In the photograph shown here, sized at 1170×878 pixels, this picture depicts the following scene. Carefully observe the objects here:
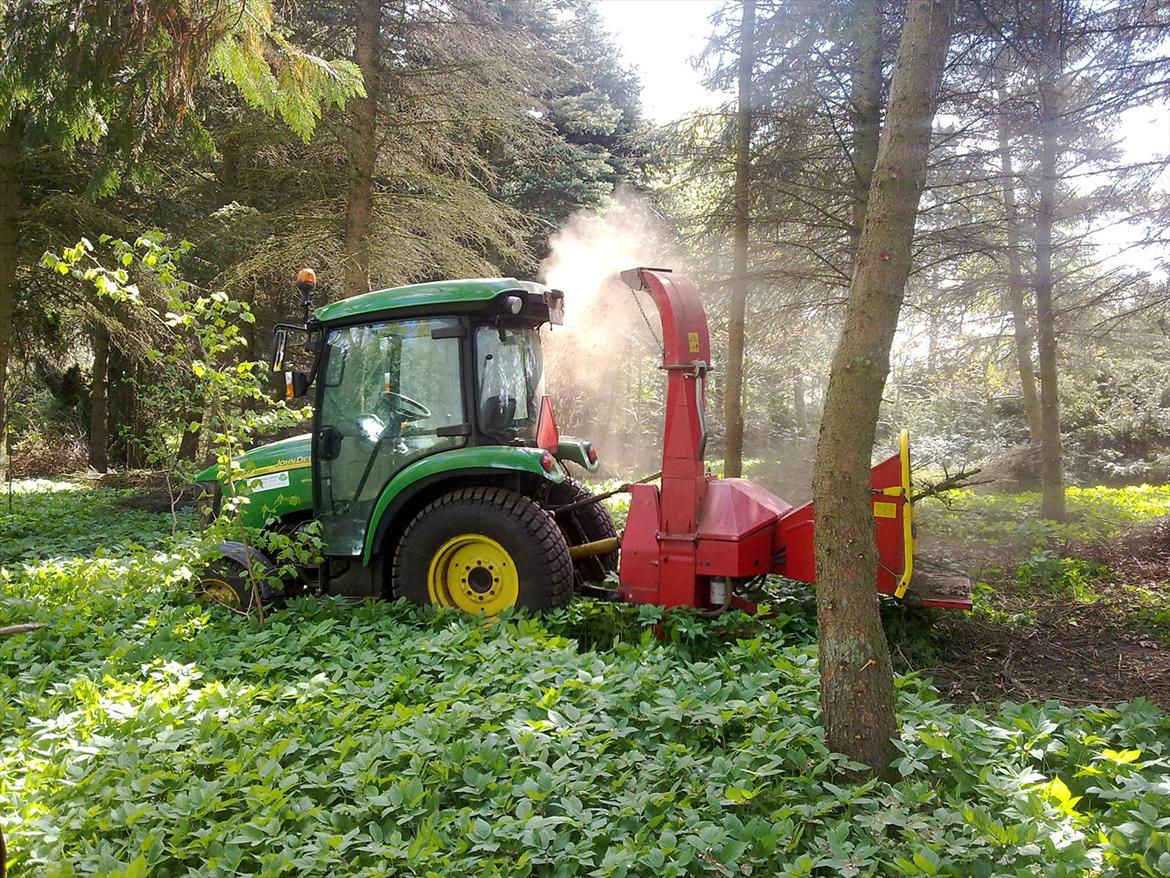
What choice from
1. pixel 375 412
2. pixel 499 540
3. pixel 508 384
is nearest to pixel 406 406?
pixel 375 412

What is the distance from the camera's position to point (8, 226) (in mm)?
8883

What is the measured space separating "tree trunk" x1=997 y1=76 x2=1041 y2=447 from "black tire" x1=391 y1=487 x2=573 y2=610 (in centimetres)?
606

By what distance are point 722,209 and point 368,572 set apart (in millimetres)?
6241

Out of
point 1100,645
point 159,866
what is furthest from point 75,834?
point 1100,645

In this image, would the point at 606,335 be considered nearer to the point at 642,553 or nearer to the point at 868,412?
the point at 642,553

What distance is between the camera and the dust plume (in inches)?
566

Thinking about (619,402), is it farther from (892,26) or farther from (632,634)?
(632,634)

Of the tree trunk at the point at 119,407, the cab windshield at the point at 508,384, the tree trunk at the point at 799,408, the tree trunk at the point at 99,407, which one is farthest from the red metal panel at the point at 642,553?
the tree trunk at the point at 799,408

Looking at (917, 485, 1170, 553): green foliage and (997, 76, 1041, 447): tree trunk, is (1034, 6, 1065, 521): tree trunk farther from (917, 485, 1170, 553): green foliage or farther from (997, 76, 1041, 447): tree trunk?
(917, 485, 1170, 553): green foliage

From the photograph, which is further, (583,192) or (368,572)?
(583,192)

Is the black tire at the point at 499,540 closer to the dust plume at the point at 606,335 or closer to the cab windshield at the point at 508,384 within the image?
the cab windshield at the point at 508,384

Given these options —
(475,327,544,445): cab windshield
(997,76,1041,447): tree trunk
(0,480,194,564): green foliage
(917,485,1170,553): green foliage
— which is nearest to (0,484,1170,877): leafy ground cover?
(475,327,544,445): cab windshield

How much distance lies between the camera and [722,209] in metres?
9.65

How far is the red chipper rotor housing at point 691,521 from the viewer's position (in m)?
4.73
